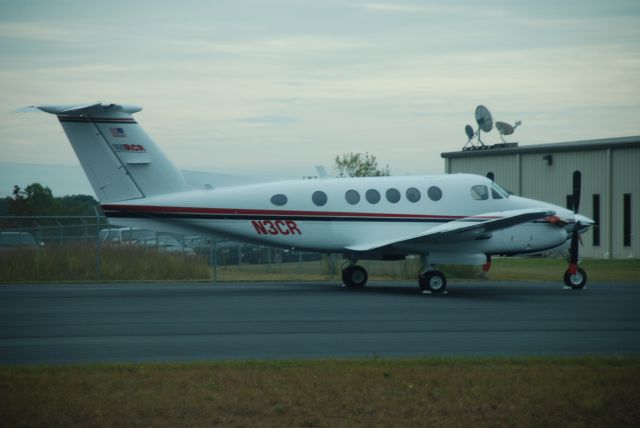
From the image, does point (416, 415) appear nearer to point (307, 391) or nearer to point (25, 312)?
point (307, 391)

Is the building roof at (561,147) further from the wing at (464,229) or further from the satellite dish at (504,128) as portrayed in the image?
the wing at (464,229)

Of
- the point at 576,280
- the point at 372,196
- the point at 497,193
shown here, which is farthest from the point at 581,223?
the point at 372,196

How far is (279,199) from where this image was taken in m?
27.1

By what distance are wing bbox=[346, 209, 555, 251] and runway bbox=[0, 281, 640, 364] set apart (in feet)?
5.21

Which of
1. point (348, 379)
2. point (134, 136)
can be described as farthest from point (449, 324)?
point (134, 136)

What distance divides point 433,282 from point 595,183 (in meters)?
27.4

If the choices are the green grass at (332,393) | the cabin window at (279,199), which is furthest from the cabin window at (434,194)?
the green grass at (332,393)

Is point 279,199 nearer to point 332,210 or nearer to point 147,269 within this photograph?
point 332,210

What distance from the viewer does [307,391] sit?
11062 mm

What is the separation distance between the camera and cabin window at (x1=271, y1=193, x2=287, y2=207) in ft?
88.8

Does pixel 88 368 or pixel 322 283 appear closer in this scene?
pixel 88 368

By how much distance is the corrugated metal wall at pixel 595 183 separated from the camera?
49469 mm

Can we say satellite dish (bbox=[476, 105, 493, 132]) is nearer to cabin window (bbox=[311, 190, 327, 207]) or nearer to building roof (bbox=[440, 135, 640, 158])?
building roof (bbox=[440, 135, 640, 158])

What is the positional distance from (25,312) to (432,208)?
1293 centimetres
